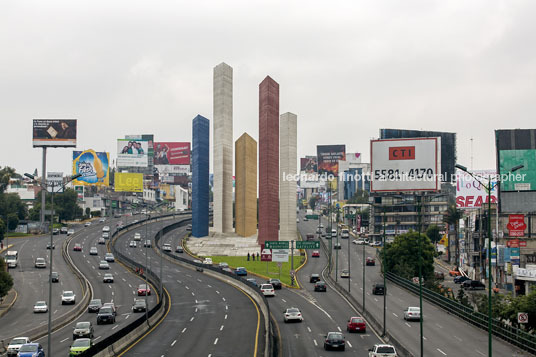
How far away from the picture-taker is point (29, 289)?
269 feet

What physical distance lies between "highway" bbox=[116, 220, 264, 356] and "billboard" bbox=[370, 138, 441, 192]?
29542 mm

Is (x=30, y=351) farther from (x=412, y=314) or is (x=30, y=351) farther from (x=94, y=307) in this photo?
(x=412, y=314)

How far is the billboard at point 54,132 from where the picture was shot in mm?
148500

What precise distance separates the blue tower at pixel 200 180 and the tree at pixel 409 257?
144 feet

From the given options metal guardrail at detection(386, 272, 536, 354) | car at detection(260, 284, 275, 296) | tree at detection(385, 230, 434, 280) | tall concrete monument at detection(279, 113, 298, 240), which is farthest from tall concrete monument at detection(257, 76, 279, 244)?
car at detection(260, 284, 275, 296)

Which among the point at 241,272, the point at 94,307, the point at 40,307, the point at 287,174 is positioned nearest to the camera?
the point at 94,307

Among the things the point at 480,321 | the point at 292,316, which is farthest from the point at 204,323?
the point at 480,321

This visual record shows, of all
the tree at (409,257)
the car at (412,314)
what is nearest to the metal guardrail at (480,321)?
the car at (412,314)

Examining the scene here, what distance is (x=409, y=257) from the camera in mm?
95750

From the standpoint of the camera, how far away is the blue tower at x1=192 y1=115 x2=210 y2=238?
129875 mm

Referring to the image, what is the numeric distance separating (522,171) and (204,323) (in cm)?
6363

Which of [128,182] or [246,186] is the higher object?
[128,182]

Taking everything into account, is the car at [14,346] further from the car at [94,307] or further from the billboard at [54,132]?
the billboard at [54,132]

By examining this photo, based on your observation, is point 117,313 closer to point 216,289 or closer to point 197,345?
point 216,289
